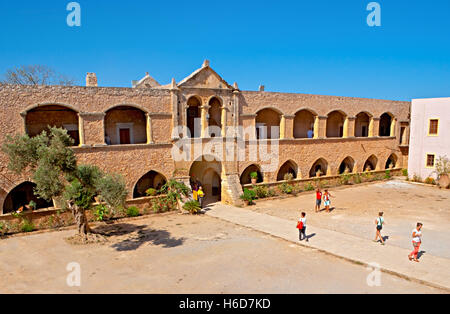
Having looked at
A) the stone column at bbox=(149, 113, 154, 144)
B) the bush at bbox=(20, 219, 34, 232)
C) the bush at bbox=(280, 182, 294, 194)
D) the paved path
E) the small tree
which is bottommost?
the paved path

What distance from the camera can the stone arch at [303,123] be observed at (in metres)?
23.8

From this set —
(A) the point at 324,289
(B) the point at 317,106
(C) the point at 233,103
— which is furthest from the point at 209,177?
(A) the point at 324,289

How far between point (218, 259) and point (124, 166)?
26.7 ft

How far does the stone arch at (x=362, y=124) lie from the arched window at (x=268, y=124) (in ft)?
28.7

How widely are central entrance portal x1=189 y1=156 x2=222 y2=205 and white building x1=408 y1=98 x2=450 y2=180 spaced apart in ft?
55.9

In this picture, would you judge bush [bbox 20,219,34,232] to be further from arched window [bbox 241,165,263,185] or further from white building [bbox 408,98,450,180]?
white building [bbox 408,98,450,180]

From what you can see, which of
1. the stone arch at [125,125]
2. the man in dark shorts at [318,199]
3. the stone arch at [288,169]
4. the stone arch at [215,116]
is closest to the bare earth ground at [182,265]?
the man in dark shorts at [318,199]

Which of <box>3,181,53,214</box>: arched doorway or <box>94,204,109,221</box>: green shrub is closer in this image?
<box>94,204,109,221</box>: green shrub

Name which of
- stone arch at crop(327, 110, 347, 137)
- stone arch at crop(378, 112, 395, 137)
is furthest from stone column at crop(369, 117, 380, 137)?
stone arch at crop(378, 112, 395, 137)

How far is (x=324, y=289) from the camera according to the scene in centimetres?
862

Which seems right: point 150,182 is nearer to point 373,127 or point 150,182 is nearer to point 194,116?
point 194,116

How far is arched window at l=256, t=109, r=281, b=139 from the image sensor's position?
71.6 ft

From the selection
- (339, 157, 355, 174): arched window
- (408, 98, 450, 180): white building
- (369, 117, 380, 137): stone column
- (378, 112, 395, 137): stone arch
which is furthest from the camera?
(378, 112, 395, 137): stone arch

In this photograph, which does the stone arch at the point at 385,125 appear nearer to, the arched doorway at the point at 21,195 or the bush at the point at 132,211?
the bush at the point at 132,211
